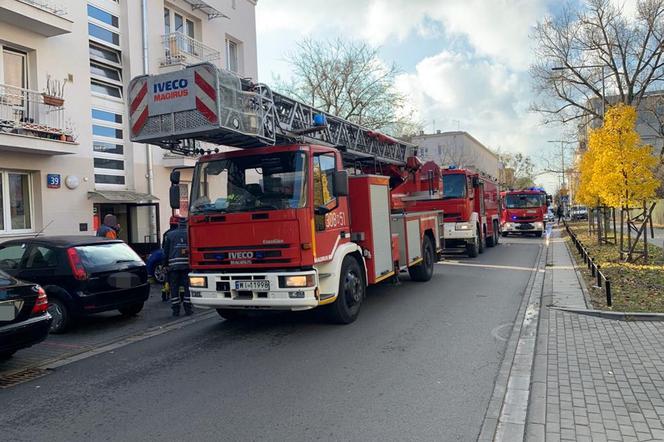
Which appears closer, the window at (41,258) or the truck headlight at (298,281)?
the truck headlight at (298,281)

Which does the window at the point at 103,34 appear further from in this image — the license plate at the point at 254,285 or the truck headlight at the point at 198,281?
the license plate at the point at 254,285

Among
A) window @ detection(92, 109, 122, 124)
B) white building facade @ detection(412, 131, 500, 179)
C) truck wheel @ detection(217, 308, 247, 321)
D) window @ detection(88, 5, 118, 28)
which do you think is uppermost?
white building facade @ detection(412, 131, 500, 179)

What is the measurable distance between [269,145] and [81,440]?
14.8ft

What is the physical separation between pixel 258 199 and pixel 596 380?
14.9ft

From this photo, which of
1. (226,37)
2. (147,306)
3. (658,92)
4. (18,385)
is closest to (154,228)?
(147,306)

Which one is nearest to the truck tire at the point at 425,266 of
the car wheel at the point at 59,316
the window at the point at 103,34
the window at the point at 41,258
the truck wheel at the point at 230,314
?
the truck wheel at the point at 230,314

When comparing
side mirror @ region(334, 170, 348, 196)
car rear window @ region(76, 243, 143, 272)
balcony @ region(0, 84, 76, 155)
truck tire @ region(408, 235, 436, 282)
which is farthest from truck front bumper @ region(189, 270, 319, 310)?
balcony @ region(0, 84, 76, 155)

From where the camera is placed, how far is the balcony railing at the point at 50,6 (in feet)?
41.2

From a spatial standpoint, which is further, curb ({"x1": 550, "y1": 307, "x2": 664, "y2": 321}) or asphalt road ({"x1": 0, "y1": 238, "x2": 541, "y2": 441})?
curb ({"x1": 550, "y1": 307, "x2": 664, "y2": 321})

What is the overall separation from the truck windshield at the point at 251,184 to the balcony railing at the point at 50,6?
27.6 feet

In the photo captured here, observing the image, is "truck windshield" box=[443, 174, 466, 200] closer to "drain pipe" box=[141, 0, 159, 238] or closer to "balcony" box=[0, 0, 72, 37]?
"drain pipe" box=[141, 0, 159, 238]

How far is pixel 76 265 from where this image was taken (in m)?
7.75

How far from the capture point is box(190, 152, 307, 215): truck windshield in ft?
22.9

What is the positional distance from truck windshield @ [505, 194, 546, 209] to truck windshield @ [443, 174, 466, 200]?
1325 centimetres
